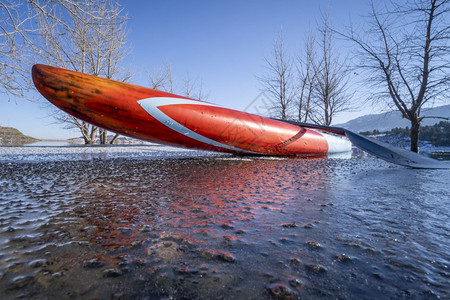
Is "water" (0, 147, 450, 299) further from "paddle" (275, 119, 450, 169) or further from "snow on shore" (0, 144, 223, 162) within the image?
"snow on shore" (0, 144, 223, 162)

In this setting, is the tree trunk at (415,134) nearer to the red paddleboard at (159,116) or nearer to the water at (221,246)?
the red paddleboard at (159,116)

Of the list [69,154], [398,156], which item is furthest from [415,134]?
[69,154]

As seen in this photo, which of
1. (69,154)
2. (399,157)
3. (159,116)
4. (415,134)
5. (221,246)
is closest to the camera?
(221,246)

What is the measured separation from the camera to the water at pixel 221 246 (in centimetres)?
69

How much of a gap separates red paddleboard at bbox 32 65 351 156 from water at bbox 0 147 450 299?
2134 mm

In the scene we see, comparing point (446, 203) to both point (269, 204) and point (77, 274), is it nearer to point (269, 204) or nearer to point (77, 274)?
point (269, 204)

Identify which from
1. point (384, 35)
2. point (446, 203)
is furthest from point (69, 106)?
point (384, 35)

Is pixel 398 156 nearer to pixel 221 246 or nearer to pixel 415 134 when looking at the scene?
pixel 415 134

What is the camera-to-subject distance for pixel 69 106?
3.54m

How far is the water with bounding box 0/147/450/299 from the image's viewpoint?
2.27 ft

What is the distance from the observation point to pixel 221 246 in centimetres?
96

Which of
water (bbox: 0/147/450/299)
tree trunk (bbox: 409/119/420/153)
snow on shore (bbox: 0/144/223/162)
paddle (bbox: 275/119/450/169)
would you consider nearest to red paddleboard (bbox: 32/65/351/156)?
snow on shore (bbox: 0/144/223/162)

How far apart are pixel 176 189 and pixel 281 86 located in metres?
15.3

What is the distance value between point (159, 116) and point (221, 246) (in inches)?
135
